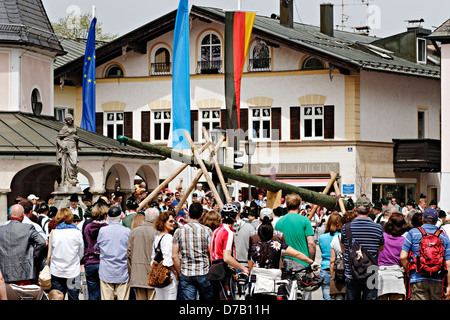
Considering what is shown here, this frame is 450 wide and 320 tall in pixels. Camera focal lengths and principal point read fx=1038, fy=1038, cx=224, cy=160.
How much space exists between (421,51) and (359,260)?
134 feet

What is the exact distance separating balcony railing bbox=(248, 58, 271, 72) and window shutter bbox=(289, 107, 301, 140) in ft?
7.64

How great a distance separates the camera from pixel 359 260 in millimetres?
12883

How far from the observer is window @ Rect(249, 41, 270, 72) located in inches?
1861

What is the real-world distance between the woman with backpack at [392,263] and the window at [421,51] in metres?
39.6

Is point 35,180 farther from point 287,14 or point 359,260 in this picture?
point 359,260

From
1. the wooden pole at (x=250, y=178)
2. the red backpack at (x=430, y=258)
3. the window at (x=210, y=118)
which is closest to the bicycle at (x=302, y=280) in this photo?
the red backpack at (x=430, y=258)

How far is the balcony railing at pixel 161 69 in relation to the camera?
161 ft

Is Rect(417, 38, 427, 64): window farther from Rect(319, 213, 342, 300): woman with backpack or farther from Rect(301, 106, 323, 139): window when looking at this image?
Rect(319, 213, 342, 300): woman with backpack

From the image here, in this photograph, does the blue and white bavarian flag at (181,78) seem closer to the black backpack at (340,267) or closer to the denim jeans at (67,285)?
the denim jeans at (67,285)

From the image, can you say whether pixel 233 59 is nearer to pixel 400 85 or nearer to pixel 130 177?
pixel 130 177

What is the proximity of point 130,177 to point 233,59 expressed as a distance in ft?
27.6

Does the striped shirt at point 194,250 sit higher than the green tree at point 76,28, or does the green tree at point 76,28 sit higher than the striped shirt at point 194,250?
the green tree at point 76,28

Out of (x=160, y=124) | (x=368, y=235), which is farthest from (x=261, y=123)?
(x=368, y=235)
